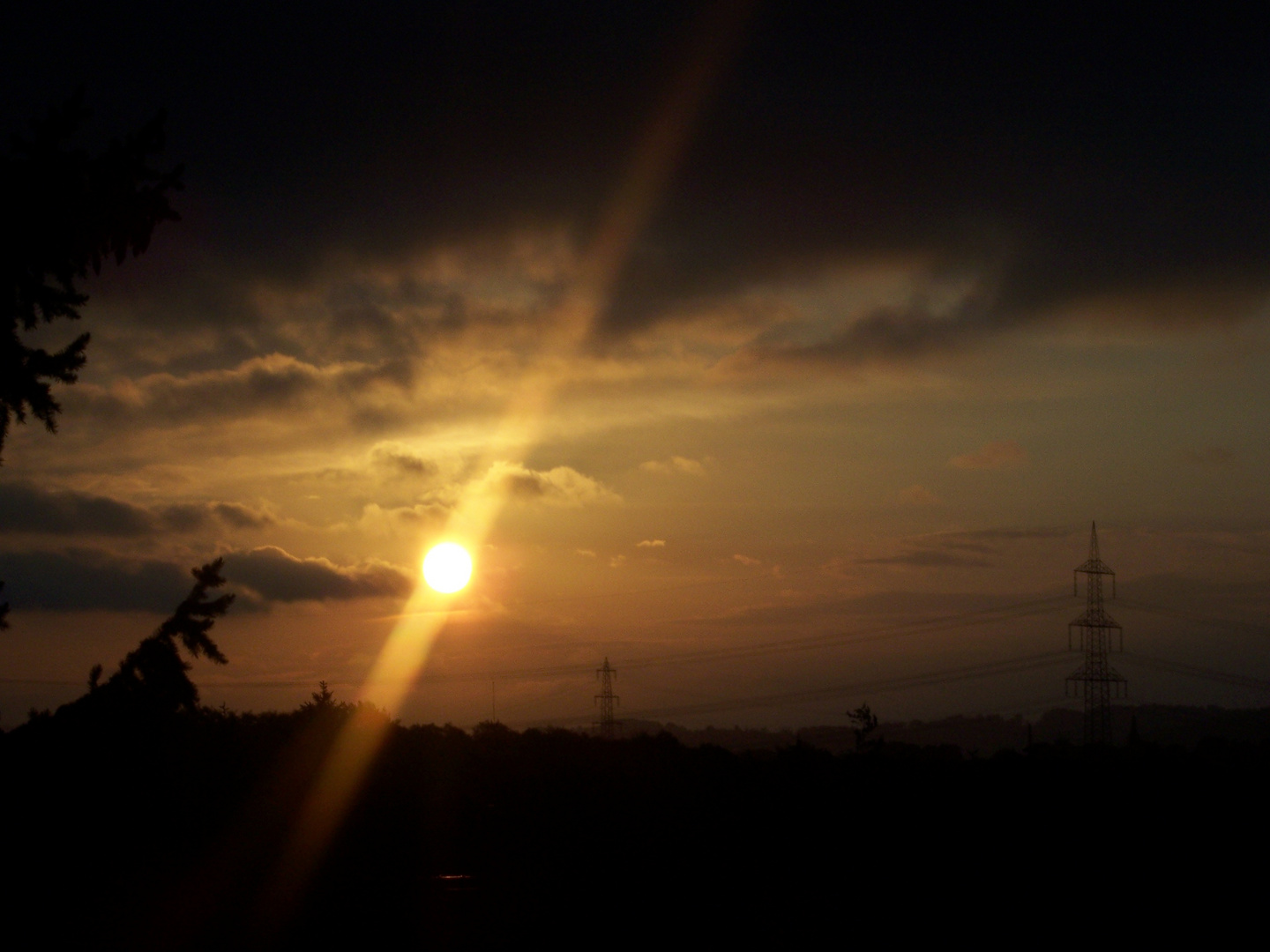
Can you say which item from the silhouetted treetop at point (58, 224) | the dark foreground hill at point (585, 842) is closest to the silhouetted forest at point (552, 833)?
the dark foreground hill at point (585, 842)

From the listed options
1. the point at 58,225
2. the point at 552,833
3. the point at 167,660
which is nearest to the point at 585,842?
the point at 552,833

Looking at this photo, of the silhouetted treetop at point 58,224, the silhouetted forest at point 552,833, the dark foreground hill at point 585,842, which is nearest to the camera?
the silhouetted treetop at point 58,224

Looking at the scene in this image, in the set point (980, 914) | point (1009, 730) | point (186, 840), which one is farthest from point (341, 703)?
point (1009, 730)

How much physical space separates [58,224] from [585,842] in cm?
1982

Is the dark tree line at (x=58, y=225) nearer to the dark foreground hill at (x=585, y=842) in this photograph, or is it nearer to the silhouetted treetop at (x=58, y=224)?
the silhouetted treetop at (x=58, y=224)

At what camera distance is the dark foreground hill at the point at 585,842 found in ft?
56.7

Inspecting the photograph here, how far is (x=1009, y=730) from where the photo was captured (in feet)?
616

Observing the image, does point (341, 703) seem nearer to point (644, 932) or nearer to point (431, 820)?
point (431, 820)

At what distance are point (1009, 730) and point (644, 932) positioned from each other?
185074 millimetres

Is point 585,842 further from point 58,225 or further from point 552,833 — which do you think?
point 58,225

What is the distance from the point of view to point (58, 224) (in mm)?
11156

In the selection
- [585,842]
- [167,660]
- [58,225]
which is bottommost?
[585,842]

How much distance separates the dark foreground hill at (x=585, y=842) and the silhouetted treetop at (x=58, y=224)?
390cm

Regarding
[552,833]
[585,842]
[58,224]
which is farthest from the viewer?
[552,833]
